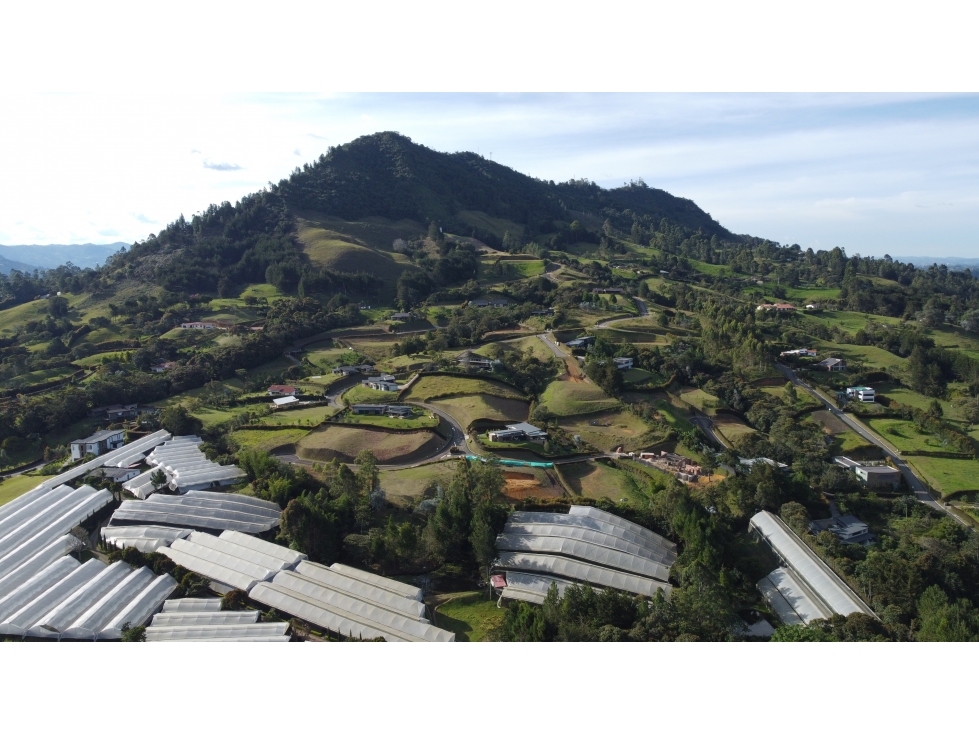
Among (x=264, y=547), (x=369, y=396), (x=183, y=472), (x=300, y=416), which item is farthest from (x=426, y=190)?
(x=264, y=547)

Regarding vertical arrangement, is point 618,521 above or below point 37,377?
above

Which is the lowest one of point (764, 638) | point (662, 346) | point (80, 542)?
point (80, 542)

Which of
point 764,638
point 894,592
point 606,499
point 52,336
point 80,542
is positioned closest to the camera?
point 764,638

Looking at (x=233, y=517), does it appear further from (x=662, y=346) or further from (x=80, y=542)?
(x=662, y=346)

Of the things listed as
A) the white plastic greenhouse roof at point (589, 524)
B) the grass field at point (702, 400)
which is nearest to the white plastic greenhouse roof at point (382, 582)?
the white plastic greenhouse roof at point (589, 524)

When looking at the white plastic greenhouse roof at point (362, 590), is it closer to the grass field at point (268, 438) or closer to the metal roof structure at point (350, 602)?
the metal roof structure at point (350, 602)

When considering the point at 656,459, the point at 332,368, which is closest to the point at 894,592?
the point at 656,459

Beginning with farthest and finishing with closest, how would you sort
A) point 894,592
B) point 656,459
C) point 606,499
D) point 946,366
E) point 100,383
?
point 946,366 → point 100,383 → point 656,459 → point 606,499 → point 894,592

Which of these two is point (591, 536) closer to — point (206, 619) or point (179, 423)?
point (206, 619)
